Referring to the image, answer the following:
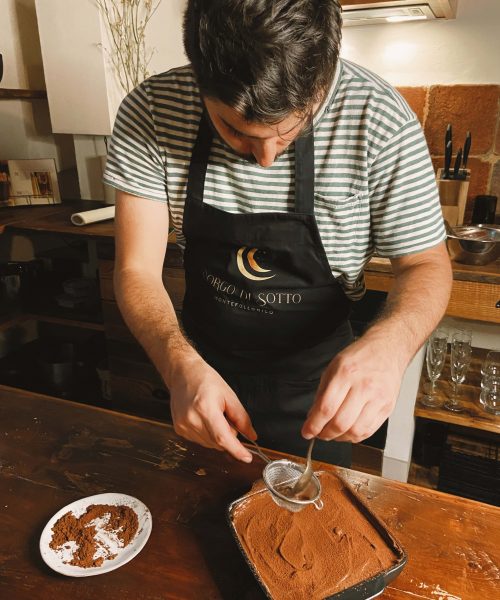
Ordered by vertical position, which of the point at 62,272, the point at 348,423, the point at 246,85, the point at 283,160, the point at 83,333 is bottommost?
the point at 83,333

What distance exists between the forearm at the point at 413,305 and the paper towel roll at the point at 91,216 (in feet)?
5.07

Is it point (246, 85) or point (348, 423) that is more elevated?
point (246, 85)

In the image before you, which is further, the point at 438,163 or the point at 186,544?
the point at 438,163

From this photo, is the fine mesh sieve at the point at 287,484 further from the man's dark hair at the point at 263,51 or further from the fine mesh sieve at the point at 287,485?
the man's dark hair at the point at 263,51

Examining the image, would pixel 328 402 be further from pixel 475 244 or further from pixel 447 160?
pixel 447 160

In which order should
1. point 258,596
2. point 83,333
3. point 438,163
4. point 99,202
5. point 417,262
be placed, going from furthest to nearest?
point 83,333 → point 99,202 → point 438,163 → point 417,262 → point 258,596

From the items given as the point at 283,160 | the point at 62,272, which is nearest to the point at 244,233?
the point at 283,160

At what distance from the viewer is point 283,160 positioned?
1.22 metres

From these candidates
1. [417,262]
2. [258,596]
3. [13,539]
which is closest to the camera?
[258,596]

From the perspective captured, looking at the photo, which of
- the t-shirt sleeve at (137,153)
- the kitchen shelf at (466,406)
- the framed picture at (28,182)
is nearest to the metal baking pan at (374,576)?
the t-shirt sleeve at (137,153)

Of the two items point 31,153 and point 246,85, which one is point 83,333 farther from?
point 246,85

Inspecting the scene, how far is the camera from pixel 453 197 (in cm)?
208

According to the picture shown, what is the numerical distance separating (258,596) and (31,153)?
279 cm

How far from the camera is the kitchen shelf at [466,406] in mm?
1943
